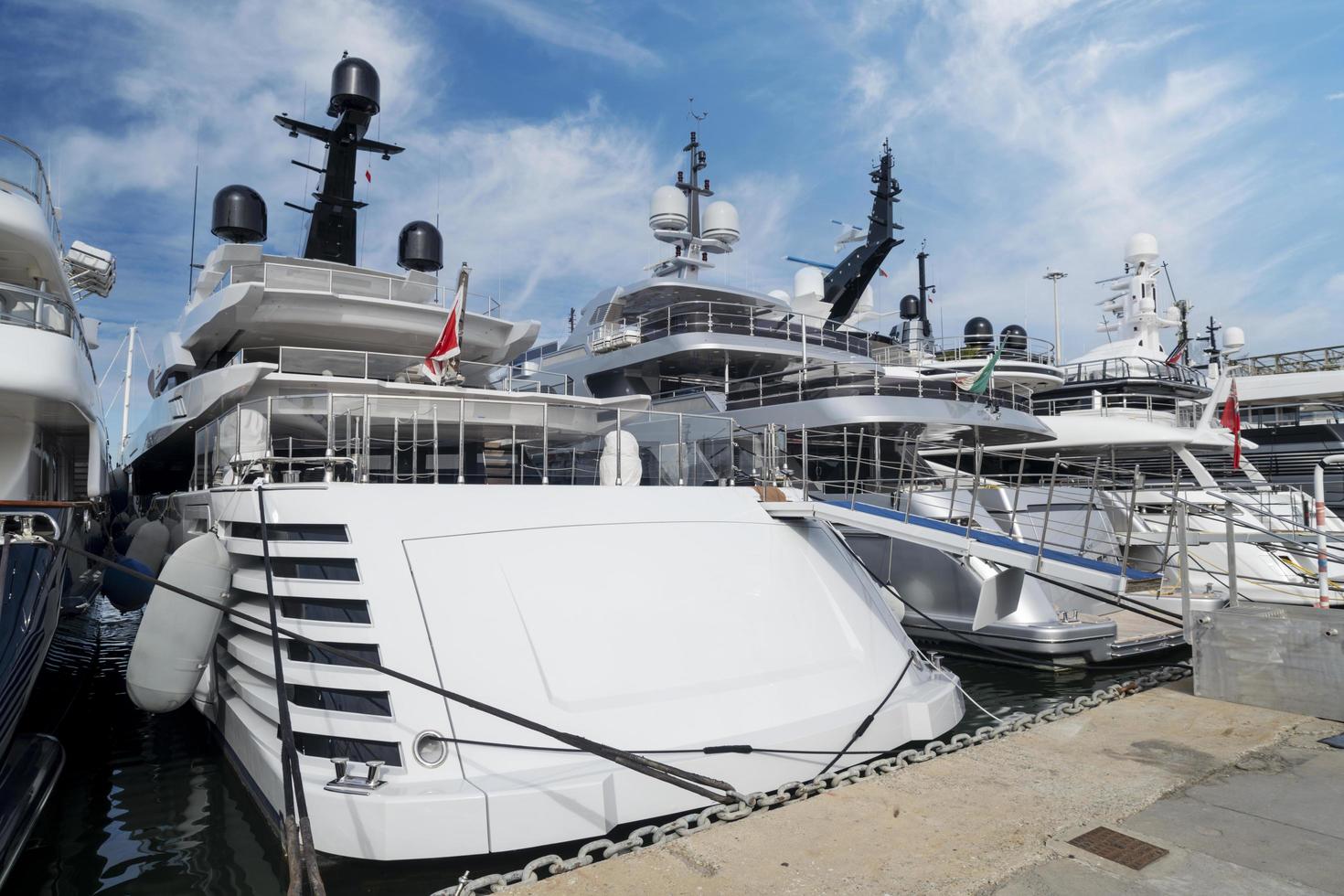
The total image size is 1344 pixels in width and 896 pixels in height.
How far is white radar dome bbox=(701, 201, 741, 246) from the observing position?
21719mm

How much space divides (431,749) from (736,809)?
6.28 ft

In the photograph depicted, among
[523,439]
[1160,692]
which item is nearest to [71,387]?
[523,439]

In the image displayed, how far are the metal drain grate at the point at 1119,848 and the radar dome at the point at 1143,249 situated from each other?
3614cm

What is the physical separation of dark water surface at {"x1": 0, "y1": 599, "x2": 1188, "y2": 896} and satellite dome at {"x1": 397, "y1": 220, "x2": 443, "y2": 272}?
26.4 ft

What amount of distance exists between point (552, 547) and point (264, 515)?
208 centimetres

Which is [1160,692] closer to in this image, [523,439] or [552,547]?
[552,547]

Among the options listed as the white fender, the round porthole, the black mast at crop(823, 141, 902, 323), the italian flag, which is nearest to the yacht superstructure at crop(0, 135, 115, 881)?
the white fender

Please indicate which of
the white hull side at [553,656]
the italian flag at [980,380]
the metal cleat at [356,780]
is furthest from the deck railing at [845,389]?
the metal cleat at [356,780]

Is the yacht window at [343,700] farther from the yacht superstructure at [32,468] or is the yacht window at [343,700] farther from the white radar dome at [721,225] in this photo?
the white radar dome at [721,225]

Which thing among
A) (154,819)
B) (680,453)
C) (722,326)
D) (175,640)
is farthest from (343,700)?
(722,326)

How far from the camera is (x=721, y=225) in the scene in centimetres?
2170

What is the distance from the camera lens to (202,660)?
21.2ft

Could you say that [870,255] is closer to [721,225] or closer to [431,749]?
[721,225]

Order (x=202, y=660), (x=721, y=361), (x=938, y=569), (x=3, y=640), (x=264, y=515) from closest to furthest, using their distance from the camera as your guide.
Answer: (x=3, y=640) < (x=264, y=515) < (x=202, y=660) < (x=938, y=569) < (x=721, y=361)
